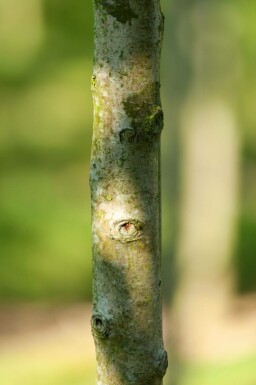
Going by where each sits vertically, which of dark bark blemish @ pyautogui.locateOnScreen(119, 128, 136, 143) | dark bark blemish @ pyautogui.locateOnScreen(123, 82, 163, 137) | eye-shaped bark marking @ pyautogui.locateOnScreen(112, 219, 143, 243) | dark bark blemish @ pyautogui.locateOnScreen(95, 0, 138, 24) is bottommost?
eye-shaped bark marking @ pyautogui.locateOnScreen(112, 219, 143, 243)

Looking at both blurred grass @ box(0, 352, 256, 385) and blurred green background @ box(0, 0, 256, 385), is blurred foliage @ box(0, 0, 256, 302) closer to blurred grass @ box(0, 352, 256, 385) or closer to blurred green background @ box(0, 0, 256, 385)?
blurred green background @ box(0, 0, 256, 385)

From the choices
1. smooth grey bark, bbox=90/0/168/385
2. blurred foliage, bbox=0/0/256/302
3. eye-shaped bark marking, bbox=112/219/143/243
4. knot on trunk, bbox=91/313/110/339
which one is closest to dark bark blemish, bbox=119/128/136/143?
smooth grey bark, bbox=90/0/168/385

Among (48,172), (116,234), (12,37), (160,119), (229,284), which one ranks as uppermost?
(12,37)

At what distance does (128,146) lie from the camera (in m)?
1.27

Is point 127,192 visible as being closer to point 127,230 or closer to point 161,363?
point 127,230

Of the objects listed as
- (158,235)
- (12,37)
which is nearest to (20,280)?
(12,37)

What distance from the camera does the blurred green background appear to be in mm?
7742

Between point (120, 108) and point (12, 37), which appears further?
point (12, 37)

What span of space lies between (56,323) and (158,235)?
1062cm

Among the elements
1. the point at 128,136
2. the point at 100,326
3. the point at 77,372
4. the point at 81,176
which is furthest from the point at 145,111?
the point at 81,176

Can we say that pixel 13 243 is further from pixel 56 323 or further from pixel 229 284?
pixel 229 284

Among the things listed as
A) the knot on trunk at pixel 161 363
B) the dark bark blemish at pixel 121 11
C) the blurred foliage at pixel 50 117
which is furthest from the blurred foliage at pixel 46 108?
the dark bark blemish at pixel 121 11

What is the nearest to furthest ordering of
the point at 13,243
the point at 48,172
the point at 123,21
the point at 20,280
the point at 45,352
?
the point at 123,21
the point at 45,352
the point at 20,280
the point at 13,243
the point at 48,172

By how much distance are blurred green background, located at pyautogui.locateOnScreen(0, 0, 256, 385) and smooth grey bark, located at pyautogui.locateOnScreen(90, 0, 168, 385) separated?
195 inches
